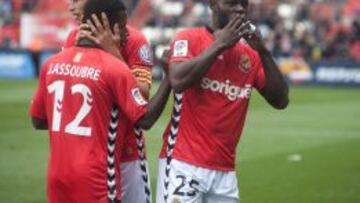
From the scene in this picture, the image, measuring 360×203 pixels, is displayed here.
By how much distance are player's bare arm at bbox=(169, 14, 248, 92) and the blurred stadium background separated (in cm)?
341

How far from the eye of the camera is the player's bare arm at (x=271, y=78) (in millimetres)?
5648

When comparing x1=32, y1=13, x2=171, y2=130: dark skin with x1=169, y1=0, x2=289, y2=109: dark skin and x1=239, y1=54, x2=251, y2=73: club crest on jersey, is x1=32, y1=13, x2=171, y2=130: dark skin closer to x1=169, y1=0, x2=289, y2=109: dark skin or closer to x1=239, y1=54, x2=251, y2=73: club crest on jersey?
x1=169, y1=0, x2=289, y2=109: dark skin

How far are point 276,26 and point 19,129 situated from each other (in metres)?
20.3

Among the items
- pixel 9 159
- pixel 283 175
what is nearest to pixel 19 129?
pixel 9 159

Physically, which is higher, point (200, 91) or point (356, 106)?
point (200, 91)

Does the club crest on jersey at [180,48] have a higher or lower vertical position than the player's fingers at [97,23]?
lower

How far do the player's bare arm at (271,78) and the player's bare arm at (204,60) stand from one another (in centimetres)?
25

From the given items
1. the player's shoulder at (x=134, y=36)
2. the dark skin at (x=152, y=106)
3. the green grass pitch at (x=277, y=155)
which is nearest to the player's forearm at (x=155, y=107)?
the dark skin at (x=152, y=106)

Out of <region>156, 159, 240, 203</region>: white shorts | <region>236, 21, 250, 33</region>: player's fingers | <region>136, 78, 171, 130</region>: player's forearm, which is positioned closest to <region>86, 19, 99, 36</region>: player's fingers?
<region>136, 78, 171, 130</region>: player's forearm

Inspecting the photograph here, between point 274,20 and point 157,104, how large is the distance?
32.5m

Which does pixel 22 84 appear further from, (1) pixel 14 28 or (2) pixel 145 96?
(2) pixel 145 96

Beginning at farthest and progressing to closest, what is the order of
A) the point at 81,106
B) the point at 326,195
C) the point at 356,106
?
the point at 356,106 → the point at 326,195 → the point at 81,106

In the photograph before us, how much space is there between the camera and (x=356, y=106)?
24875mm

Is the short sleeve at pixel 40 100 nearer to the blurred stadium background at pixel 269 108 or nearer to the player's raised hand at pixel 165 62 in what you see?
the player's raised hand at pixel 165 62
